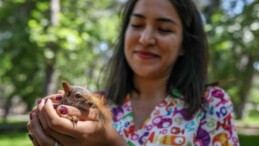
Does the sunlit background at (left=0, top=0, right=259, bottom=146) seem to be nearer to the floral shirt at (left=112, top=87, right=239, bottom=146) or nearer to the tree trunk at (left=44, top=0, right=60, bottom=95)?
the tree trunk at (left=44, top=0, right=60, bottom=95)

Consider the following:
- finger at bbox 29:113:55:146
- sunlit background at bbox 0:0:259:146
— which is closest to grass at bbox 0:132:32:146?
sunlit background at bbox 0:0:259:146

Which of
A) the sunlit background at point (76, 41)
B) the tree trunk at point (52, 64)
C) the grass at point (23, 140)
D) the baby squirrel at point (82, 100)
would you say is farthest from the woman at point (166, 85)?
the grass at point (23, 140)

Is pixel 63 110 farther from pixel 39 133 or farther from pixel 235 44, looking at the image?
pixel 235 44

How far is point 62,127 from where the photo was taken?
50.4 inches

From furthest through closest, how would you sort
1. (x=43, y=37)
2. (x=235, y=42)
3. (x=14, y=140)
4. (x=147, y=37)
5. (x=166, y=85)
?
(x=14, y=140) < (x=43, y=37) < (x=235, y=42) < (x=166, y=85) < (x=147, y=37)

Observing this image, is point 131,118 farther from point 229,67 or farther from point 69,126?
point 229,67

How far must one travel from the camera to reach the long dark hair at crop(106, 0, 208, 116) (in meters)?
2.27

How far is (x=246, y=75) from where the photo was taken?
6500 millimetres

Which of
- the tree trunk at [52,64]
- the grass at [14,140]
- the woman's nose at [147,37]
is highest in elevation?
the woman's nose at [147,37]

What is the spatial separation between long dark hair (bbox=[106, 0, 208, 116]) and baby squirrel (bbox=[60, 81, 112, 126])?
0.90 m

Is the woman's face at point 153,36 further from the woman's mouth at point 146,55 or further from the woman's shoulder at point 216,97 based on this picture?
the woman's shoulder at point 216,97

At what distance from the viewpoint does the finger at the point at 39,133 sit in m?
1.33

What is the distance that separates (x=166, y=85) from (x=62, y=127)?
1145 millimetres

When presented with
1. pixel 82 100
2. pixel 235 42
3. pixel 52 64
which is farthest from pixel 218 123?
pixel 52 64
